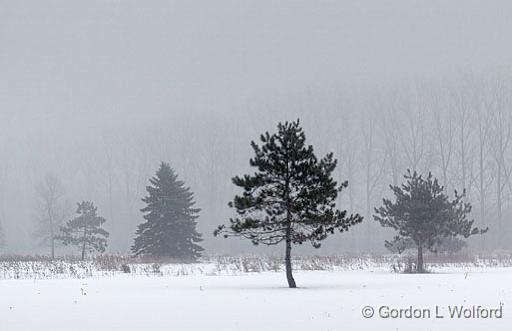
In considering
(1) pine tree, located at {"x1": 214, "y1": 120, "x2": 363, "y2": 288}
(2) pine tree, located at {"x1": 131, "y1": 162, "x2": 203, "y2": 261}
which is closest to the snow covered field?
(1) pine tree, located at {"x1": 214, "y1": 120, "x2": 363, "y2": 288}

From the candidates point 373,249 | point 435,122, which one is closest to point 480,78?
point 435,122

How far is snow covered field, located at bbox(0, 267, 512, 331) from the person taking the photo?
45.0 feet

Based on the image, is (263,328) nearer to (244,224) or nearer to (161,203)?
(244,224)

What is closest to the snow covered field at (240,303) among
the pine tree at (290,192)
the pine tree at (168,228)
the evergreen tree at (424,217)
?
the pine tree at (290,192)

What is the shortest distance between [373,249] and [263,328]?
6040cm

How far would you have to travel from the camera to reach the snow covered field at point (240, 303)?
13.7 metres

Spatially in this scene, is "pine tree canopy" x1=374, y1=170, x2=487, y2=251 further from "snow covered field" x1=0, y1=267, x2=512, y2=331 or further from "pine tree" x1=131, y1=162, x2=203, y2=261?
"pine tree" x1=131, y1=162, x2=203, y2=261

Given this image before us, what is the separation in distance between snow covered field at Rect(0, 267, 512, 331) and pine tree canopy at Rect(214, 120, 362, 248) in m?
1.99

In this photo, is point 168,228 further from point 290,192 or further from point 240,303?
point 240,303

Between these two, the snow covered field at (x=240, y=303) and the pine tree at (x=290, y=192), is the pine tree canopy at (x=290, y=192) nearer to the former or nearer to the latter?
the pine tree at (x=290, y=192)

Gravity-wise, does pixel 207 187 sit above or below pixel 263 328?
above

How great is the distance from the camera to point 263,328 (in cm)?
1328

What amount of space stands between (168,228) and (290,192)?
22686mm

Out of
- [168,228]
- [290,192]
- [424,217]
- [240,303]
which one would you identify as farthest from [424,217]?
[168,228]
